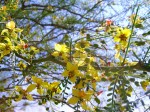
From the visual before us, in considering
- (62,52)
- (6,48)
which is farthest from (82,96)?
(6,48)

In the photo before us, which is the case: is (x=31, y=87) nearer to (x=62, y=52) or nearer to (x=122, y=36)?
(x=62, y=52)

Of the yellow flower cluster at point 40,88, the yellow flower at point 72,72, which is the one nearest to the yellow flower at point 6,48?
the yellow flower cluster at point 40,88

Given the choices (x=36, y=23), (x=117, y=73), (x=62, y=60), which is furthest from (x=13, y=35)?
(x=36, y=23)

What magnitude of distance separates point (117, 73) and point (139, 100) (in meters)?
0.08

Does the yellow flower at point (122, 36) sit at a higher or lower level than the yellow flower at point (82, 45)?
higher

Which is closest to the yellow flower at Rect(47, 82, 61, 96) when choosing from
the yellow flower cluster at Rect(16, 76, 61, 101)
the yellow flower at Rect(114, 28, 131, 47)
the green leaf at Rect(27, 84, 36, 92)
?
the yellow flower cluster at Rect(16, 76, 61, 101)

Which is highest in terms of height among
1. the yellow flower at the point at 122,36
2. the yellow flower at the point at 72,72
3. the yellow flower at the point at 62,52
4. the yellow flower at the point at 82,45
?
the yellow flower at the point at 122,36

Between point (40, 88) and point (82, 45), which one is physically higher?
point (82, 45)

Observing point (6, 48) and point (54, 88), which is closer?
point (54, 88)

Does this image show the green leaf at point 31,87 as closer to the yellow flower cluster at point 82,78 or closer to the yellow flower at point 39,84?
the yellow flower at point 39,84

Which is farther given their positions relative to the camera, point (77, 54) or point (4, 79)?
point (4, 79)

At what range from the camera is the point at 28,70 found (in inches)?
41.7

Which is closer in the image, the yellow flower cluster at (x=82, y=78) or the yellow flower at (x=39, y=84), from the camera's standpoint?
the yellow flower cluster at (x=82, y=78)

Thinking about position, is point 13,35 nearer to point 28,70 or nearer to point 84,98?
point 28,70
